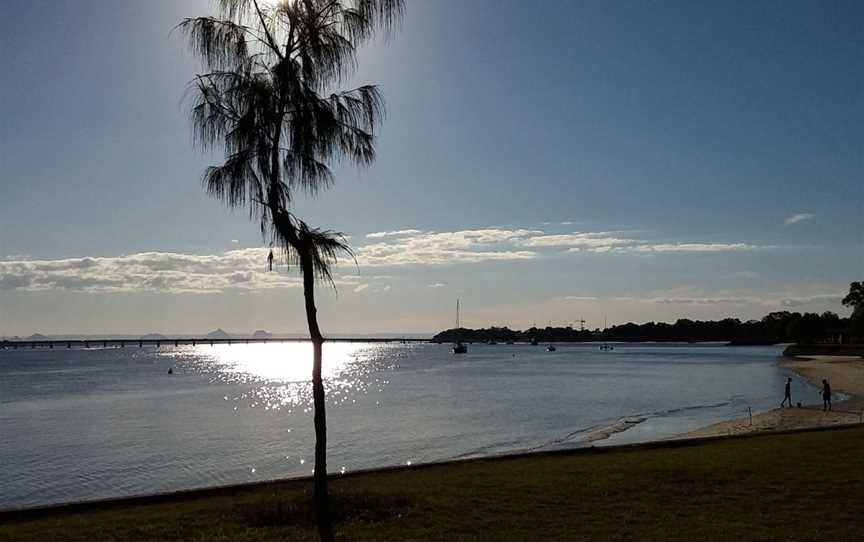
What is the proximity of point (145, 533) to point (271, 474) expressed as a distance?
17297mm

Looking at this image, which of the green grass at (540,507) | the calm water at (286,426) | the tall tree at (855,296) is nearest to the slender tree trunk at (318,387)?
the green grass at (540,507)

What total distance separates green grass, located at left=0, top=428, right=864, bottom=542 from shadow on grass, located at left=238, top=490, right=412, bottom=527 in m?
0.02

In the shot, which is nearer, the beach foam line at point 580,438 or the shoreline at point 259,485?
the shoreline at point 259,485

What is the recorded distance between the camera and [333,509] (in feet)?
42.3

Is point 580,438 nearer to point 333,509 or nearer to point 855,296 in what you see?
point 333,509

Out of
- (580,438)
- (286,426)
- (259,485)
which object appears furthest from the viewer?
(286,426)

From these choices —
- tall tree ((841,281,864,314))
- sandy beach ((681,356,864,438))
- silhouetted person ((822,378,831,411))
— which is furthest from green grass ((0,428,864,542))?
tall tree ((841,281,864,314))

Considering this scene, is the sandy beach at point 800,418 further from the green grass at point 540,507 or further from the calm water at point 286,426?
the green grass at point 540,507

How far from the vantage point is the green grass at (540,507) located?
11.4 m

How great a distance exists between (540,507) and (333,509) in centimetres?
354

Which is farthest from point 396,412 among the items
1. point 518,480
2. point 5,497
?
point 518,480

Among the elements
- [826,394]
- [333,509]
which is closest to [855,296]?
[826,394]

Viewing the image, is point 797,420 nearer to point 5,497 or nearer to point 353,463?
point 353,463

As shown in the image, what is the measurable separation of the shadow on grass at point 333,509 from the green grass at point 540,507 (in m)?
0.02
